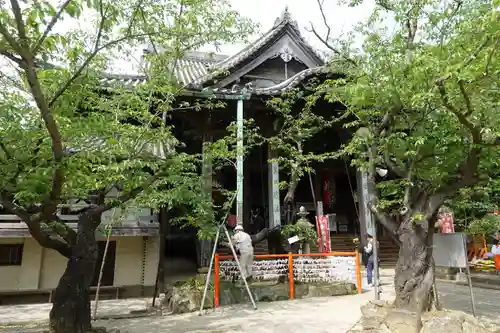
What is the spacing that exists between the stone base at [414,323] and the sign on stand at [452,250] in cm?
115

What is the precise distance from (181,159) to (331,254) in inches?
239

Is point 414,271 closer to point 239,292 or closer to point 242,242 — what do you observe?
point 242,242

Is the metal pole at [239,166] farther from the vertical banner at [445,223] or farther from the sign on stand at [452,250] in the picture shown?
the vertical banner at [445,223]

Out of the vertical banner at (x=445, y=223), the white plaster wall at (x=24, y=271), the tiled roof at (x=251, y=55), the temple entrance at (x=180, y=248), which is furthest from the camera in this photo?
the temple entrance at (x=180, y=248)

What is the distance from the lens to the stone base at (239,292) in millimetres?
9461

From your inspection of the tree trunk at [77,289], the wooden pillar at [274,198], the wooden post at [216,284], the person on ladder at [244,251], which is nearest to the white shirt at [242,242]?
the person on ladder at [244,251]

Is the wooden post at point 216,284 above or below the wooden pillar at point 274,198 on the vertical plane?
below

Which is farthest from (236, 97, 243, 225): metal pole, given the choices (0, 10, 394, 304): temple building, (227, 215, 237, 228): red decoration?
(227, 215, 237, 228): red decoration

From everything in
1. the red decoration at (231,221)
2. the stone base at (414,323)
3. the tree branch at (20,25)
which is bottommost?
the stone base at (414,323)

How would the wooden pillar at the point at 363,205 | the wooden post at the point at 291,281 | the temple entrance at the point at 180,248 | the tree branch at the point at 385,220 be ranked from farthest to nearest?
the temple entrance at the point at 180,248
the wooden pillar at the point at 363,205
the wooden post at the point at 291,281
the tree branch at the point at 385,220

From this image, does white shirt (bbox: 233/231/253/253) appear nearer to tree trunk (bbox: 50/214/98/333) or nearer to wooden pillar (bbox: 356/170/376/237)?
tree trunk (bbox: 50/214/98/333)

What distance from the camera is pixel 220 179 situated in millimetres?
17062

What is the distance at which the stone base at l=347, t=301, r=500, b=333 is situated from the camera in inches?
247

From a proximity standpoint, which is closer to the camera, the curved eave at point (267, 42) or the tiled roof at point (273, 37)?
the curved eave at point (267, 42)
